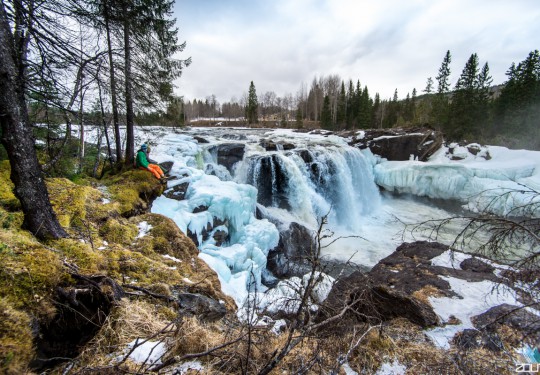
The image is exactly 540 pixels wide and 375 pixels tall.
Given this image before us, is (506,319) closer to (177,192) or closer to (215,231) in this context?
(215,231)

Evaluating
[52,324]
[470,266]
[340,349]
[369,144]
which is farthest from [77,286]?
[369,144]

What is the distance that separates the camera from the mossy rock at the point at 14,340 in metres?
1.30

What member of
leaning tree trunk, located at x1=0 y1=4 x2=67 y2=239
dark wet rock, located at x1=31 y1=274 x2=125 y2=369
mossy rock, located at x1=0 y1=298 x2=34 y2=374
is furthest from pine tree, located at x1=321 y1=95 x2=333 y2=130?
mossy rock, located at x1=0 y1=298 x2=34 y2=374

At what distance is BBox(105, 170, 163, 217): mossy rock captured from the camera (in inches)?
217

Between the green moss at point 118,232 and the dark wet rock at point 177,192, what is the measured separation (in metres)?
3.08

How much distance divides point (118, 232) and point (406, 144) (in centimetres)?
2344

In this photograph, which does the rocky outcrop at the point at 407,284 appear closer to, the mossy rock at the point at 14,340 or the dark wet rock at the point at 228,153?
the mossy rock at the point at 14,340

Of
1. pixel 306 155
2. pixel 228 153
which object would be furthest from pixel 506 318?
pixel 228 153

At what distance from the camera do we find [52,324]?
177 cm

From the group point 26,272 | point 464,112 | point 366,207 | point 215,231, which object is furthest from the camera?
point 464,112

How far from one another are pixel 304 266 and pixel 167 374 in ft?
26.7

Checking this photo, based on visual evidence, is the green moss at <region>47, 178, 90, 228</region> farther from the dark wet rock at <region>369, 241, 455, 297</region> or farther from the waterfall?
the waterfall

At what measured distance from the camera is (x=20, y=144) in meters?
2.36

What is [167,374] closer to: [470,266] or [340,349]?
[340,349]
